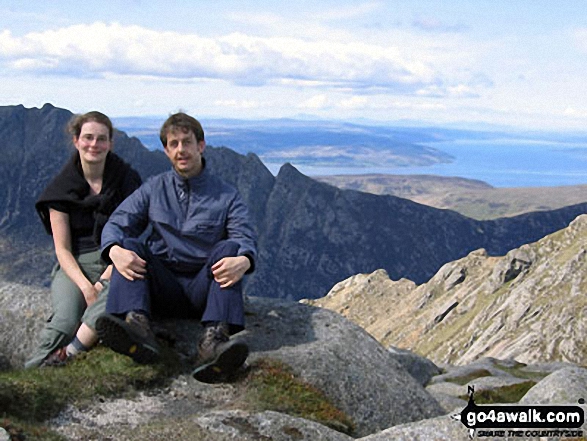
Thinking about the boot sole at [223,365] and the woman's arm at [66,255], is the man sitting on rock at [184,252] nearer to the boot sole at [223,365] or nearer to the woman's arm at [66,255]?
the boot sole at [223,365]

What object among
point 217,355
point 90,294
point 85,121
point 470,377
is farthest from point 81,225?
point 470,377

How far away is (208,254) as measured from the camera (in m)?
14.7

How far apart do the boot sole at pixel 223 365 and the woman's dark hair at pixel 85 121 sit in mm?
6306

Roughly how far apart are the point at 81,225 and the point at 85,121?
262 centimetres

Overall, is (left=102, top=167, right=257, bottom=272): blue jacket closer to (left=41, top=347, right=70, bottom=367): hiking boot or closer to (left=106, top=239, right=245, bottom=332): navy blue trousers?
(left=106, top=239, right=245, bottom=332): navy blue trousers

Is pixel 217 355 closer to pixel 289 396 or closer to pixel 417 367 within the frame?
pixel 289 396

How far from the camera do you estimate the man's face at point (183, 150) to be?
14.4 m

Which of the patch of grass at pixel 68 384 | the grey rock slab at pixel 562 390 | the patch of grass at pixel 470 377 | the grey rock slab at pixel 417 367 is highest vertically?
the patch of grass at pixel 68 384

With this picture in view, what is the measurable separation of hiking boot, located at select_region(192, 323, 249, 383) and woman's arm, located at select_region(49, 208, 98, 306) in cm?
321

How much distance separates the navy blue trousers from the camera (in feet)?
45.7

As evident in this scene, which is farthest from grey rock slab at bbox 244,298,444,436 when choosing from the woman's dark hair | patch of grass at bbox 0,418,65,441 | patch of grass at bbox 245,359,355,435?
the woman's dark hair

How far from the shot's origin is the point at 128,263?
13.9 m

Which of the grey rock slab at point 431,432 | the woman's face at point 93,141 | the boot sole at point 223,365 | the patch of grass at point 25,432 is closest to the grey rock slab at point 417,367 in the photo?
the boot sole at point 223,365

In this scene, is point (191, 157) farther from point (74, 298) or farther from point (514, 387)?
point (514, 387)
